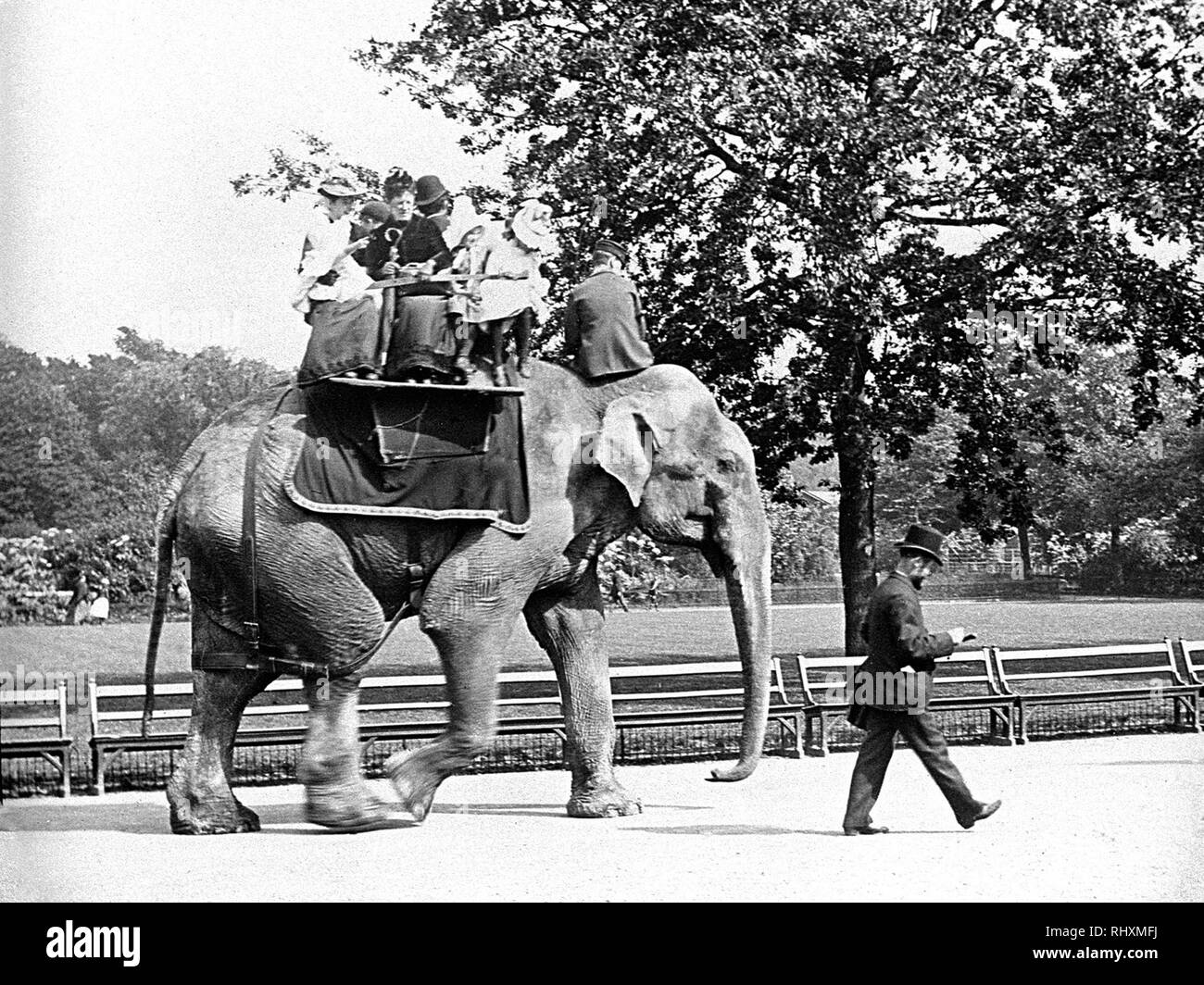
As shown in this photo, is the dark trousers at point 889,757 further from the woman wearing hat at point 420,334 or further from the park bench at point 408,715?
the woman wearing hat at point 420,334

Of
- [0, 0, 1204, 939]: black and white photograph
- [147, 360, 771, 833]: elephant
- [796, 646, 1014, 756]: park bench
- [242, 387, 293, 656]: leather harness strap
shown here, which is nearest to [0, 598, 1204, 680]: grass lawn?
[0, 0, 1204, 939]: black and white photograph

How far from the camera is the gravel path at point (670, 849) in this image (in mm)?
8898

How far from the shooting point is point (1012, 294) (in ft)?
61.1

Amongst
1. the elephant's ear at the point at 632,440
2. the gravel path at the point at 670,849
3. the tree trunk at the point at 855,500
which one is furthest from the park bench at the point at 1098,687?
the elephant's ear at the point at 632,440

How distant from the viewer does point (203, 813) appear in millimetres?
10773

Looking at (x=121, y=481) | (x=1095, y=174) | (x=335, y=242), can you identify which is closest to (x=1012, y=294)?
(x=1095, y=174)

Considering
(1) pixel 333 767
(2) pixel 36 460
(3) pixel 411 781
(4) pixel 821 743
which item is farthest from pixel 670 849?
(2) pixel 36 460

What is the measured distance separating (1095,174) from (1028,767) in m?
6.66

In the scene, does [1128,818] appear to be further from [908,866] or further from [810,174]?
[810,174]

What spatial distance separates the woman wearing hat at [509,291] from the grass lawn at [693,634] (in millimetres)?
11111

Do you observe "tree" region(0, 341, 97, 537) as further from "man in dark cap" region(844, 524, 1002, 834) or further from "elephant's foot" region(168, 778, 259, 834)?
"man in dark cap" region(844, 524, 1002, 834)

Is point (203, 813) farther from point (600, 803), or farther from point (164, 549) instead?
point (600, 803)

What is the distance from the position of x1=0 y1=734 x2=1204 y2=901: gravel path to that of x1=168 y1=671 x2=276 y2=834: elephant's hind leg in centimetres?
18

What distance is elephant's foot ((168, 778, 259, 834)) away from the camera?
35.2 ft
